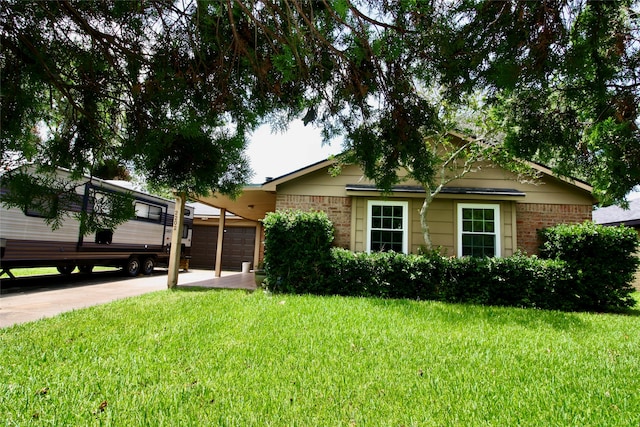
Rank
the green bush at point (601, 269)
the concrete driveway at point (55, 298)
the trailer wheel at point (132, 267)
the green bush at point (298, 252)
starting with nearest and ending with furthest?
the concrete driveway at point (55, 298) → the green bush at point (601, 269) → the green bush at point (298, 252) → the trailer wheel at point (132, 267)

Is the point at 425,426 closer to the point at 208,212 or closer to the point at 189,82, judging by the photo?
the point at 189,82

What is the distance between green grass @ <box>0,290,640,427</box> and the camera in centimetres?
243

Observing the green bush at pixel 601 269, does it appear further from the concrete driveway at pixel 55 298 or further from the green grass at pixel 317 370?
the concrete driveway at pixel 55 298

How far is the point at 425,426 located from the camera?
7.47ft

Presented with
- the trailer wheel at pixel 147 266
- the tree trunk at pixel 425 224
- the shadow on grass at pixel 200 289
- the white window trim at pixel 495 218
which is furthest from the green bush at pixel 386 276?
the trailer wheel at pixel 147 266

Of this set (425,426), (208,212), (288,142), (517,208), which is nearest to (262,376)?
(425,426)

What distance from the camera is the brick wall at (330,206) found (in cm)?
916

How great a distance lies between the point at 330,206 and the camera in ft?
30.6

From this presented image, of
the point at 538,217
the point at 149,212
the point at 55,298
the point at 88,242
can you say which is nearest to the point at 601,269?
the point at 538,217

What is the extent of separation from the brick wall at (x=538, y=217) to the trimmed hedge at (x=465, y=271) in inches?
28.7

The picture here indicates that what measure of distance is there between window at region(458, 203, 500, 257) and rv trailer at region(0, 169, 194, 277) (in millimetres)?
7474

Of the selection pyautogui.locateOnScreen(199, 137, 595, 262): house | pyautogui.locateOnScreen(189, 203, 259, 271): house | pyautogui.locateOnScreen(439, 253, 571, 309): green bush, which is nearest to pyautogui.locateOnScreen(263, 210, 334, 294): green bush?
pyautogui.locateOnScreen(199, 137, 595, 262): house

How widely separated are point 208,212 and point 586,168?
16.7 m

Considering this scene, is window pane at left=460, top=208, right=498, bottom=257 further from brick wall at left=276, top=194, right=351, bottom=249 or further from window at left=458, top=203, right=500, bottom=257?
brick wall at left=276, top=194, right=351, bottom=249
